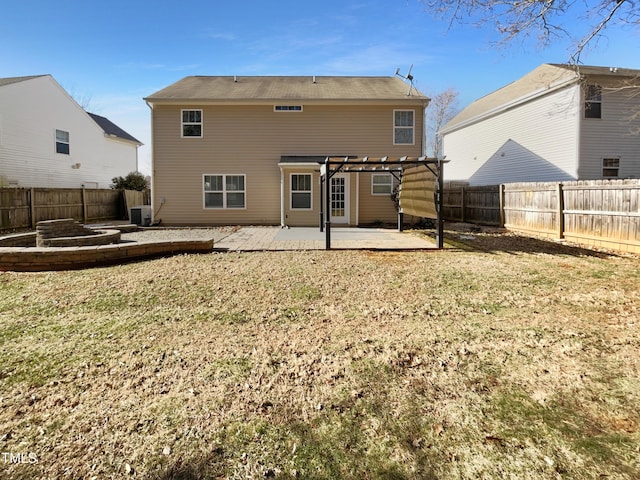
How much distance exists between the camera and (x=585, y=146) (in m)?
15.5

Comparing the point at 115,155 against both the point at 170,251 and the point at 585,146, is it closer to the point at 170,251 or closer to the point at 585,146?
the point at 170,251

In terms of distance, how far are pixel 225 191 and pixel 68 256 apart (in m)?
9.05

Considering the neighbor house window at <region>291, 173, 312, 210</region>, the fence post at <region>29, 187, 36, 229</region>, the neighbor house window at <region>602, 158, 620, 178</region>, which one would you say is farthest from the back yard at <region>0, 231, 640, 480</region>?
the neighbor house window at <region>602, 158, 620, 178</region>

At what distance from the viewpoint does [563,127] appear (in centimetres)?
1630

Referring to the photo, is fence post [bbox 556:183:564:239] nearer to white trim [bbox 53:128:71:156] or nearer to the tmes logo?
the tmes logo

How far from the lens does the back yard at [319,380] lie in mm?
2236

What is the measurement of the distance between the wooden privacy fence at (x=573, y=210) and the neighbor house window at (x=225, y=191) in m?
10.0

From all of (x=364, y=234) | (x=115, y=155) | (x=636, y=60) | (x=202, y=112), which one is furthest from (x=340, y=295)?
(x=115, y=155)

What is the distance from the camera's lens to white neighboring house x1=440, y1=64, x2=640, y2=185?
15469mm

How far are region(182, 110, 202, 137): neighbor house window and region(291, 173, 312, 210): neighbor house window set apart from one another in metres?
4.35

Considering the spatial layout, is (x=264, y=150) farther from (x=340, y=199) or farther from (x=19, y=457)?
(x=19, y=457)

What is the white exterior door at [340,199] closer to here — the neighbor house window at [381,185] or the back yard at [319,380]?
the neighbor house window at [381,185]

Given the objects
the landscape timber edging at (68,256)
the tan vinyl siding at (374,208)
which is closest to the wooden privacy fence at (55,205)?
the landscape timber edging at (68,256)

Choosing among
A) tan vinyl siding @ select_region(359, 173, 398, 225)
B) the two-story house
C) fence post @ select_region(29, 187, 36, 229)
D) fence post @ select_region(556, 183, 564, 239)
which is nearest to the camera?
fence post @ select_region(556, 183, 564, 239)
